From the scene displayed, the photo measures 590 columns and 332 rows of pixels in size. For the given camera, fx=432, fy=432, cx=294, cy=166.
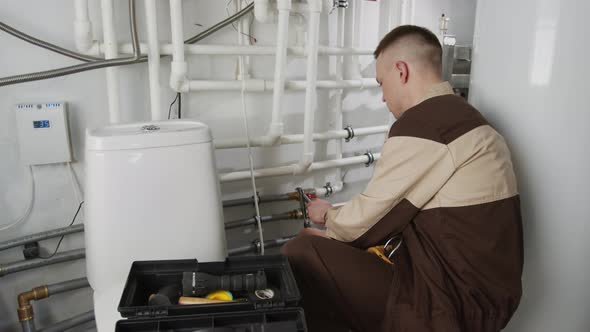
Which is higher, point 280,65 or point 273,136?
point 280,65

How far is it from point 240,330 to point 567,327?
2.35 feet

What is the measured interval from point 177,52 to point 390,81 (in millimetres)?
553

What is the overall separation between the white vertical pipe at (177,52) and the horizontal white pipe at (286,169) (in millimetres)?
300

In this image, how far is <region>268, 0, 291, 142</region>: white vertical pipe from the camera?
3.88 ft

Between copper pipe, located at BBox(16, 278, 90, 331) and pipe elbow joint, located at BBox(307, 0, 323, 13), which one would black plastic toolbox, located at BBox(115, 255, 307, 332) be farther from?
pipe elbow joint, located at BBox(307, 0, 323, 13)

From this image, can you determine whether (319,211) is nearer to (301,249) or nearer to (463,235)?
(301,249)

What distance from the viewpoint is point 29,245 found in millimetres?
1182

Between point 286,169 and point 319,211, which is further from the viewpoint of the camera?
point 286,169

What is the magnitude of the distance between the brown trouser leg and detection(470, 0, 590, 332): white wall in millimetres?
321

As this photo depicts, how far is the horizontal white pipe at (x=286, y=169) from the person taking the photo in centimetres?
133

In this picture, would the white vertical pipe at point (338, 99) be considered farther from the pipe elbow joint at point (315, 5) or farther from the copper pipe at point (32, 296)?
the copper pipe at point (32, 296)

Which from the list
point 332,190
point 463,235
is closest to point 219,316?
point 463,235

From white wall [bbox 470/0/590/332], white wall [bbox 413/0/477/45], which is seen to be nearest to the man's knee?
white wall [bbox 470/0/590/332]

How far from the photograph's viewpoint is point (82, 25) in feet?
Answer: 3.43
